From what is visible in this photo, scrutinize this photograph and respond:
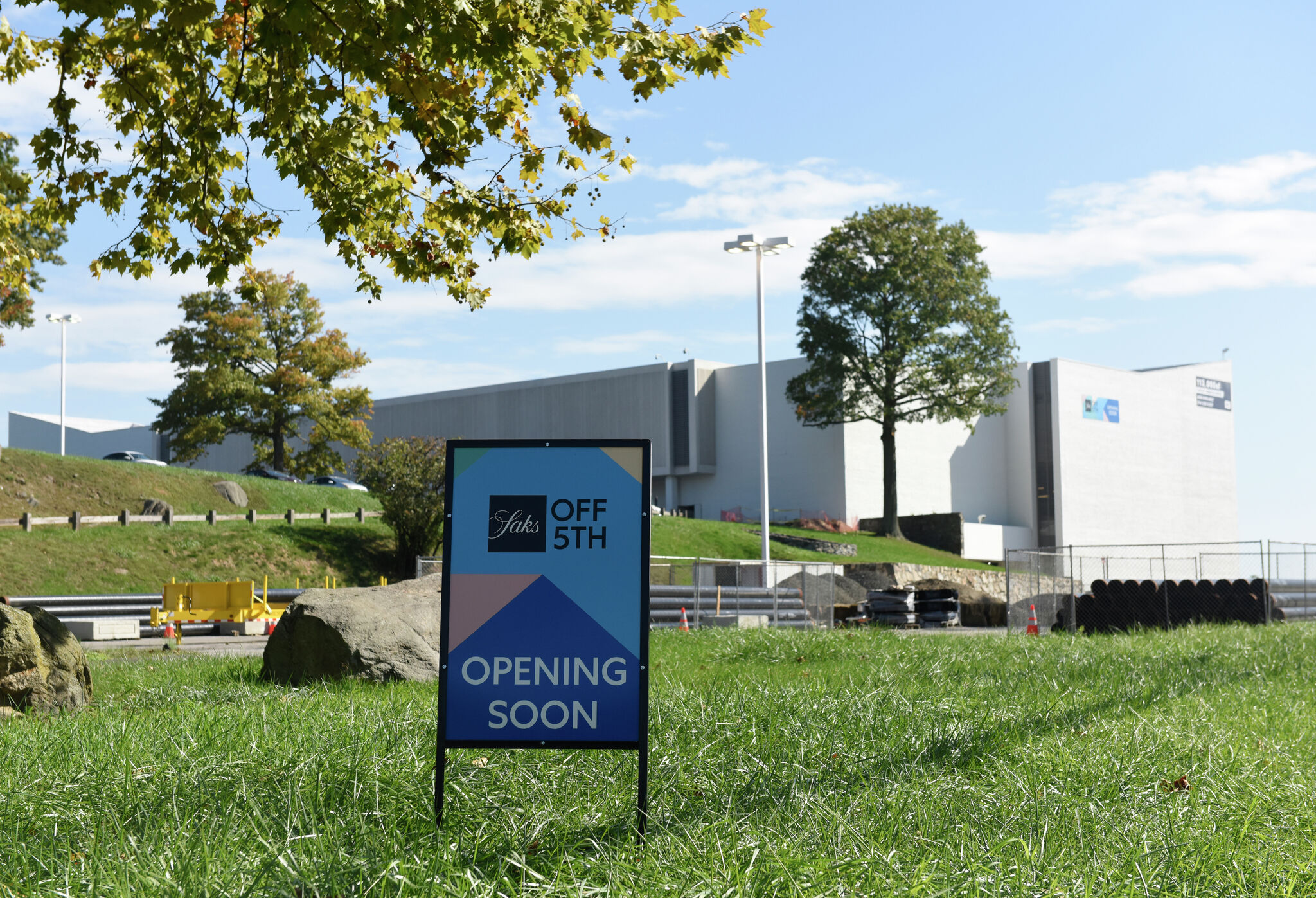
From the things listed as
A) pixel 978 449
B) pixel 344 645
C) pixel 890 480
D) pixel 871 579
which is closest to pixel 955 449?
pixel 978 449

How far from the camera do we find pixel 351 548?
32.9 meters

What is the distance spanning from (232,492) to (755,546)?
19.8m

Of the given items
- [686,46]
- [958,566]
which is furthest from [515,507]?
[958,566]

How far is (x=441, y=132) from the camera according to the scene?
9539 millimetres

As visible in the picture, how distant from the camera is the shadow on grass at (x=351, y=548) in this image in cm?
3164

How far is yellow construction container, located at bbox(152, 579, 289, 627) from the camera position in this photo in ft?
69.5

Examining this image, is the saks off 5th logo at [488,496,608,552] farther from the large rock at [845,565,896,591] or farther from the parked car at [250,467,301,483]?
the parked car at [250,467,301,483]

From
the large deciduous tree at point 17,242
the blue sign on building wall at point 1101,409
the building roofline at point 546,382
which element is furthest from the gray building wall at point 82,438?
the blue sign on building wall at point 1101,409

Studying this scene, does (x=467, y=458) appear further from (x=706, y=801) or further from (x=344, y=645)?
(x=344, y=645)

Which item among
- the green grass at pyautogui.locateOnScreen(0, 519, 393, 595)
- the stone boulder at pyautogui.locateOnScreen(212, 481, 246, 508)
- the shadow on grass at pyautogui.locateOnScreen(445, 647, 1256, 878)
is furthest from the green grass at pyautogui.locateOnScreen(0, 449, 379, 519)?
the shadow on grass at pyautogui.locateOnScreen(445, 647, 1256, 878)

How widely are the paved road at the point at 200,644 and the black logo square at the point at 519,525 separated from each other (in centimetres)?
1268

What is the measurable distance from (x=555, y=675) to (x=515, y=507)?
0.63 metres

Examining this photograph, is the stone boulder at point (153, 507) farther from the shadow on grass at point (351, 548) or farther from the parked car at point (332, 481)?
the parked car at point (332, 481)

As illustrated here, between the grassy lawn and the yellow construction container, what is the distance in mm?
14417
